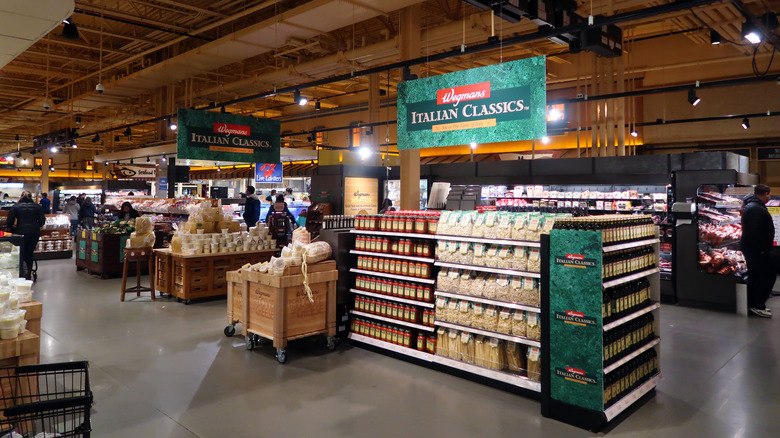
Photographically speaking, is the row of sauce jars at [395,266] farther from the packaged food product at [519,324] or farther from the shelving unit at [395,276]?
the packaged food product at [519,324]

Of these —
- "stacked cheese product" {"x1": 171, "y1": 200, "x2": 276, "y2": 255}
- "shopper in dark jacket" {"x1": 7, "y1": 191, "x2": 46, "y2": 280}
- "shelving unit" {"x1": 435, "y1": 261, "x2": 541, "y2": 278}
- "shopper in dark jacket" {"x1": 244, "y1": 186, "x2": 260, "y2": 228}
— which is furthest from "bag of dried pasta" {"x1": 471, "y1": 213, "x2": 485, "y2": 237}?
"shopper in dark jacket" {"x1": 7, "y1": 191, "x2": 46, "y2": 280}

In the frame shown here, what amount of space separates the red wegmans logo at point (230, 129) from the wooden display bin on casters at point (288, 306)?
3643 mm

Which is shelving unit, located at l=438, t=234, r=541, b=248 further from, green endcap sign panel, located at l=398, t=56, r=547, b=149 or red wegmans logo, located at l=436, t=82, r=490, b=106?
red wegmans logo, located at l=436, t=82, r=490, b=106

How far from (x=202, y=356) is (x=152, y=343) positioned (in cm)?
91

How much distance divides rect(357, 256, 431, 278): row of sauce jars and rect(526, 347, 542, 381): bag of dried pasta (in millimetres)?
1390

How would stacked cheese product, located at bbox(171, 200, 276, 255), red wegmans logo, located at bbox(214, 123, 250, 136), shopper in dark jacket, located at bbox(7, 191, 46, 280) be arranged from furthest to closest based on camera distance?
shopper in dark jacket, located at bbox(7, 191, 46, 280), red wegmans logo, located at bbox(214, 123, 250, 136), stacked cheese product, located at bbox(171, 200, 276, 255)

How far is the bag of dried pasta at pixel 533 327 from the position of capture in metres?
4.24

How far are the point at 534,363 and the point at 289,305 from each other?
8.81ft

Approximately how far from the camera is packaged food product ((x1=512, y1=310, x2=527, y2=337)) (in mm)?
4348

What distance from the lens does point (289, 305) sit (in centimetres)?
531

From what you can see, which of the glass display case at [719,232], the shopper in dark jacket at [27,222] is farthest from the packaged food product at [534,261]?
the shopper in dark jacket at [27,222]

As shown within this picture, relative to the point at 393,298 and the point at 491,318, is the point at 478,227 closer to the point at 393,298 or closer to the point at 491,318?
the point at 491,318

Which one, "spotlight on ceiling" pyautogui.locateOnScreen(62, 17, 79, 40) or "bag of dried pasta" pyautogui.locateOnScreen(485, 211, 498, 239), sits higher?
"spotlight on ceiling" pyautogui.locateOnScreen(62, 17, 79, 40)

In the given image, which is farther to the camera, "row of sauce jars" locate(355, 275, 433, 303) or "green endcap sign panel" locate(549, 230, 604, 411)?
"row of sauce jars" locate(355, 275, 433, 303)
